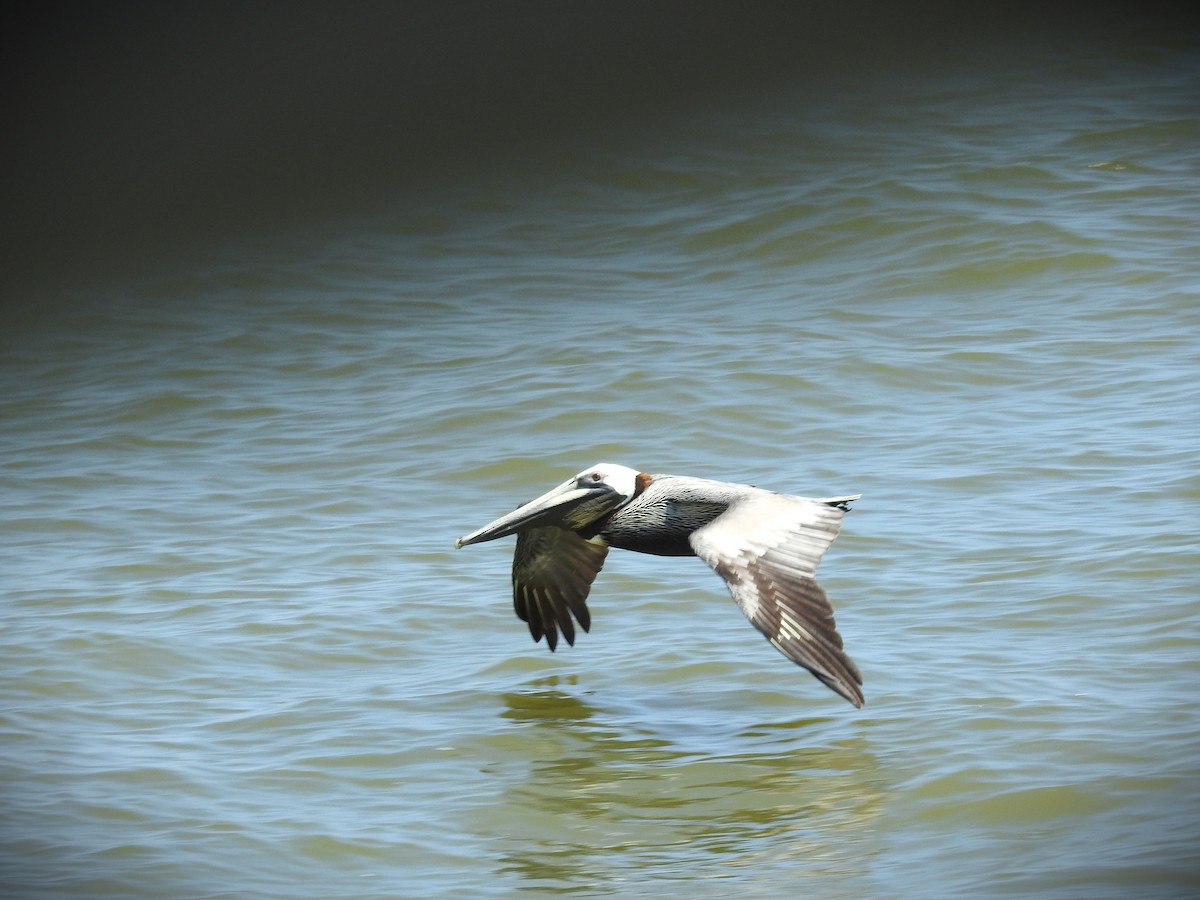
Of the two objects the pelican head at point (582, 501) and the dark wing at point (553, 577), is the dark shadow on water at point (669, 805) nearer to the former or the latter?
the dark wing at point (553, 577)

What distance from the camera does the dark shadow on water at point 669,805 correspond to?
11.4 feet

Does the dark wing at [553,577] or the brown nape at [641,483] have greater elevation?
the brown nape at [641,483]

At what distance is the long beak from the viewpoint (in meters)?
4.45

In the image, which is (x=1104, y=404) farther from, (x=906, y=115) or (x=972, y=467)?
(x=906, y=115)

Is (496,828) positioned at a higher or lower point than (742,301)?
lower

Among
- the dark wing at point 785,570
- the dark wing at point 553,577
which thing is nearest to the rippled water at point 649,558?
the dark wing at point 553,577

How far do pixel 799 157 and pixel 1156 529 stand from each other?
4.28 meters

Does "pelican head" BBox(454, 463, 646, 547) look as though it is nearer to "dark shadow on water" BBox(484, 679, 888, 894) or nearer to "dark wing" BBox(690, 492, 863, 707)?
"dark wing" BBox(690, 492, 863, 707)

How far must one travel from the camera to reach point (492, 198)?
898 centimetres

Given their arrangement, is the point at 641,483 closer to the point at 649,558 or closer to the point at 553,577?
the point at 553,577

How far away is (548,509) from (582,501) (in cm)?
10

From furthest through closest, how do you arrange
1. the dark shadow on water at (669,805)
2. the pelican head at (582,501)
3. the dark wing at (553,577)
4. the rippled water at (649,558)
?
the dark wing at (553,577), the pelican head at (582,501), the rippled water at (649,558), the dark shadow on water at (669,805)


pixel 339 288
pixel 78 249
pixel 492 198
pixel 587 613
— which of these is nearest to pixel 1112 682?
pixel 587 613

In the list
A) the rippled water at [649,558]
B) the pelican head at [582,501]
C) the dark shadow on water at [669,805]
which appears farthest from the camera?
the pelican head at [582,501]
